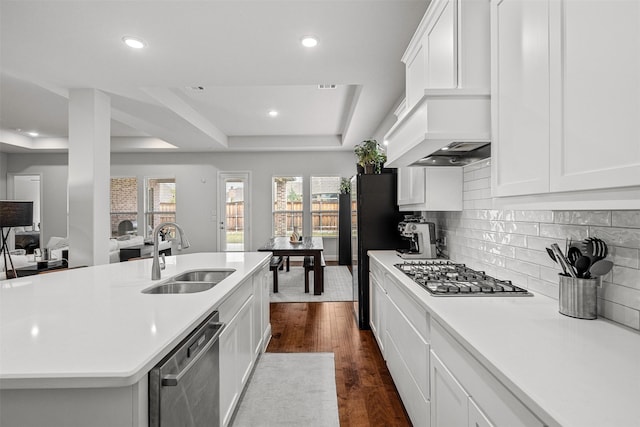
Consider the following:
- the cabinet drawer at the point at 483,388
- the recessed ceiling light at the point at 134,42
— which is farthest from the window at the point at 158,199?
the cabinet drawer at the point at 483,388

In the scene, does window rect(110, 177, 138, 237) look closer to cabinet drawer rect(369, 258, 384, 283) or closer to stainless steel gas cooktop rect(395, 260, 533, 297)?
cabinet drawer rect(369, 258, 384, 283)

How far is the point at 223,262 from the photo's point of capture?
2.74m

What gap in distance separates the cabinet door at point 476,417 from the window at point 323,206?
23.7 ft

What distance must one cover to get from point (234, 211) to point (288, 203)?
1.36m

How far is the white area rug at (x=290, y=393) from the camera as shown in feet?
6.71

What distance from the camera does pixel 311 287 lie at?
220 inches

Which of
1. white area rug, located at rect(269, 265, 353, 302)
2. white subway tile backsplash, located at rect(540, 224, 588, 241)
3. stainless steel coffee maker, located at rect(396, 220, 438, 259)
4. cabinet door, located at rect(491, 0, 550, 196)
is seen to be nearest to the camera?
cabinet door, located at rect(491, 0, 550, 196)

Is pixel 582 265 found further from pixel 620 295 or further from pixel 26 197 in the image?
pixel 26 197

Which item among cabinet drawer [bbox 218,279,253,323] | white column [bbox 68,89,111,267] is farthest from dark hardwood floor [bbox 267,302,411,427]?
white column [bbox 68,89,111,267]

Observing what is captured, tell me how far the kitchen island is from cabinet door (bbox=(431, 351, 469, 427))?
1003mm

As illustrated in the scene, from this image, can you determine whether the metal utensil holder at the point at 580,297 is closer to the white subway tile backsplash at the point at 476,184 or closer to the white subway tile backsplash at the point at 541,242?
the white subway tile backsplash at the point at 541,242

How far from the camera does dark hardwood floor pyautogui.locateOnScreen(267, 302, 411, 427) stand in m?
2.13

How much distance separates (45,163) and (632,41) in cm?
1087

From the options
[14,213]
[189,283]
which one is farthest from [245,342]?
[14,213]
